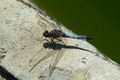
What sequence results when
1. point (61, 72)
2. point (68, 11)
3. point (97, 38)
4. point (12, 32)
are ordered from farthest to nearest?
point (68, 11)
point (97, 38)
point (12, 32)
point (61, 72)

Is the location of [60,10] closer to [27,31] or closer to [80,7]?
[80,7]

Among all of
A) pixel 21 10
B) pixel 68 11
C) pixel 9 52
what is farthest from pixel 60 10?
pixel 9 52

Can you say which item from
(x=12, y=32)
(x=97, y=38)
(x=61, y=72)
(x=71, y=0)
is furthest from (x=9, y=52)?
(x=71, y=0)

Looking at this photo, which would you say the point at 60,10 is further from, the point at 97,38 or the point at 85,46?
the point at 85,46

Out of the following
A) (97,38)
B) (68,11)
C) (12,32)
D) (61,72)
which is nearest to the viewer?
(61,72)

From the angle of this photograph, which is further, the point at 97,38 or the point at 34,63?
the point at 97,38

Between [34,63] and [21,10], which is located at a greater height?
[21,10]
